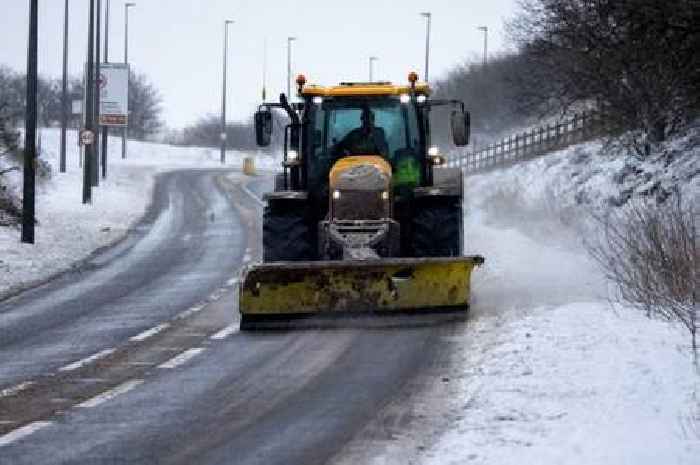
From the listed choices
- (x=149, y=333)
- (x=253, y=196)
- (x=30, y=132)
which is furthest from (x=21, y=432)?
(x=253, y=196)

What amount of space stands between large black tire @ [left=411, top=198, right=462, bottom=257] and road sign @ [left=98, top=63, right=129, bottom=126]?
104 feet

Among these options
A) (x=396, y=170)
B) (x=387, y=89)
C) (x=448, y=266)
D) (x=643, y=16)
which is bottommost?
(x=448, y=266)

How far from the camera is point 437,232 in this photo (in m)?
13.7

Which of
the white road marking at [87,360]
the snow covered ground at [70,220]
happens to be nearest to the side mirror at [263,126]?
the white road marking at [87,360]

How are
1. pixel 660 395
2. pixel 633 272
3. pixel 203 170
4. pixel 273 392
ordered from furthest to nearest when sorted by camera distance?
pixel 203 170 → pixel 633 272 → pixel 273 392 → pixel 660 395

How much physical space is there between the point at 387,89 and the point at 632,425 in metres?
8.21

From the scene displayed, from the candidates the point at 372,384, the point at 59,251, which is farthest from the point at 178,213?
the point at 372,384

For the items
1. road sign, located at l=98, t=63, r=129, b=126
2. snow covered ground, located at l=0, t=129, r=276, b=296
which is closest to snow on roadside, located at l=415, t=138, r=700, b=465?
snow covered ground, located at l=0, t=129, r=276, b=296

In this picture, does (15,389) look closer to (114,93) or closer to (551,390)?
(551,390)

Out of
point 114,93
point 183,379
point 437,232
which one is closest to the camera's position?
point 183,379

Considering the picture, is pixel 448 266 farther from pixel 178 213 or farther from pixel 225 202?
pixel 225 202

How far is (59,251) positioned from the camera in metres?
23.8

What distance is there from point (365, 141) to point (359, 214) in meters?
1.31

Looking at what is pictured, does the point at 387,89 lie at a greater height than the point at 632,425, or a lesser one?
greater
